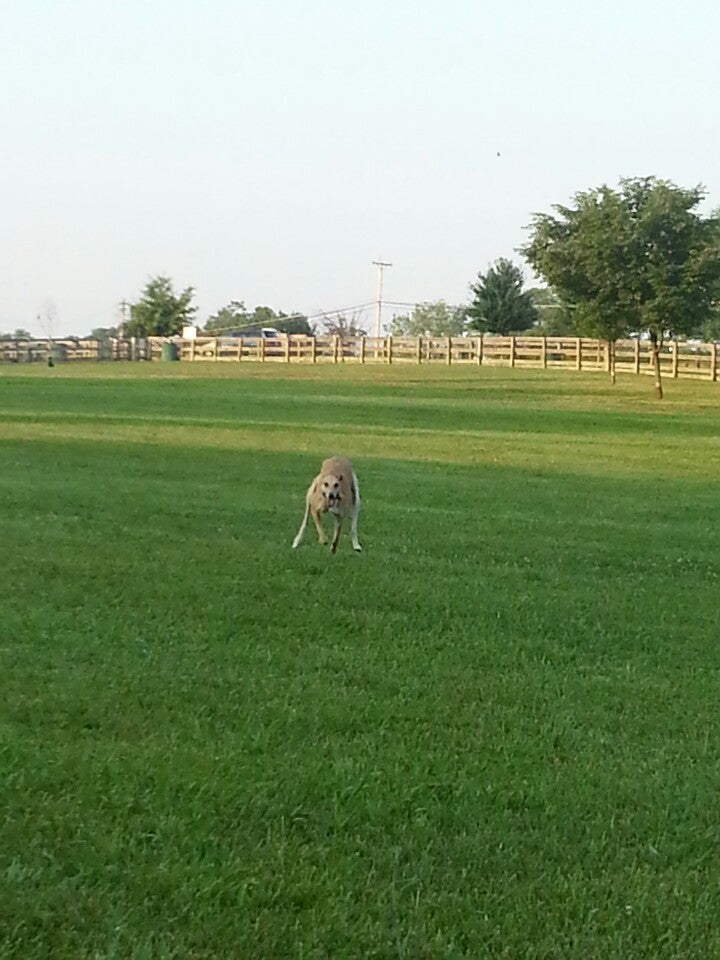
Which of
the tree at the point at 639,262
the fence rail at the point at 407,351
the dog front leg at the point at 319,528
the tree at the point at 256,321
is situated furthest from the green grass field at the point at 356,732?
the tree at the point at 256,321

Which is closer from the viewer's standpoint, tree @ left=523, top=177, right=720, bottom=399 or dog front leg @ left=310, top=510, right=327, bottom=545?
dog front leg @ left=310, top=510, right=327, bottom=545

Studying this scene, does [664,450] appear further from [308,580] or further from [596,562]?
[308,580]

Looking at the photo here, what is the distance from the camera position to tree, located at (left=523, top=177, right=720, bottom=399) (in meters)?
40.1

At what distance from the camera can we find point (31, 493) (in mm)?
15781

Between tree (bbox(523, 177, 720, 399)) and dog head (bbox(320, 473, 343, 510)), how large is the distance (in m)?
29.3

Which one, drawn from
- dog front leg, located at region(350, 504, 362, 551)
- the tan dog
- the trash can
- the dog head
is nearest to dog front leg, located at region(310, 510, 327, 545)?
the tan dog

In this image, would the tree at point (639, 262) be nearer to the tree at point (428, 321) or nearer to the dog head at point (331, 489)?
the dog head at point (331, 489)

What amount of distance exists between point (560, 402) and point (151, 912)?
37.2m

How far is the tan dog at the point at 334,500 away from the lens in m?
12.3

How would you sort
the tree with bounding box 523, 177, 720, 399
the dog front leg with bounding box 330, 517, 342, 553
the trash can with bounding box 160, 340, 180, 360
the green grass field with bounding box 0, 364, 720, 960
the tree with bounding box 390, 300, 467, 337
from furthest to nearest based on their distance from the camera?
the tree with bounding box 390, 300, 467, 337, the trash can with bounding box 160, 340, 180, 360, the tree with bounding box 523, 177, 720, 399, the dog front leg with bounding box 330, 517, 342, 553, the green grass field with bounding box 0, 364, 720, 960

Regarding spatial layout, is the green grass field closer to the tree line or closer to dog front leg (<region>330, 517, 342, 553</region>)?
dog front leg (<region>330, 517, 342, 553</region>)

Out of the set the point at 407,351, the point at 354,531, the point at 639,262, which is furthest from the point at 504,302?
the point at 354,531

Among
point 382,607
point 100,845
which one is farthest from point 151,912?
point 382,607

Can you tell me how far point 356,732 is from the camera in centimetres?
646
